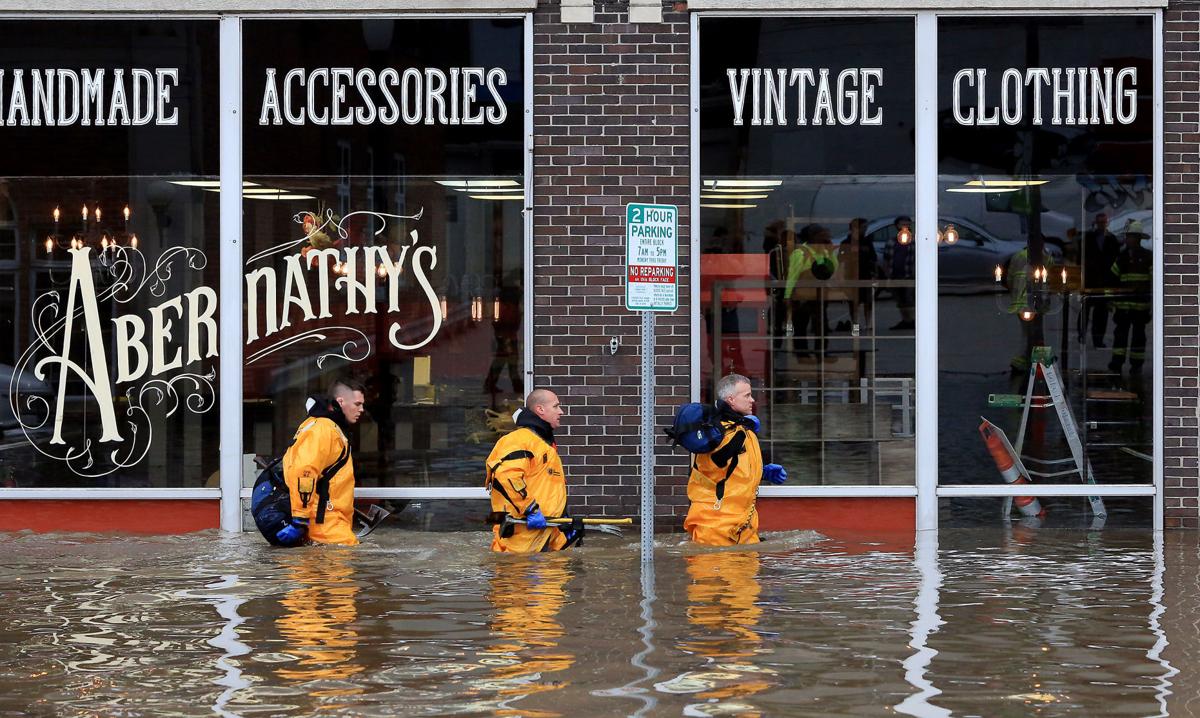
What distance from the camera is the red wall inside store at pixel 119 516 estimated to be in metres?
13.1

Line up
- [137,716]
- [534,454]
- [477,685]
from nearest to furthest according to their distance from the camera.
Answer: [137,716] → [477,685] → [534,454]

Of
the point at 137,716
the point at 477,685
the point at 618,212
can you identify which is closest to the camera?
the point at 137,716

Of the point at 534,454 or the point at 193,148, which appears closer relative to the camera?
the point at 534,454

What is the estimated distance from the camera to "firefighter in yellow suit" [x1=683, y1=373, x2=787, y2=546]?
37.3ft

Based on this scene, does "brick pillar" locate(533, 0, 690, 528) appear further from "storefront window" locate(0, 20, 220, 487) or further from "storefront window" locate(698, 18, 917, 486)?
"storefront window" locate(0, 20, 220, 487)

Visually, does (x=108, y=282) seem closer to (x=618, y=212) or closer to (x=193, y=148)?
(x=193, y=148)

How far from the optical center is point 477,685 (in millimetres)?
7402

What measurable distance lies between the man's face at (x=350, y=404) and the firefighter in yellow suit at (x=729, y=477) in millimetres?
2451

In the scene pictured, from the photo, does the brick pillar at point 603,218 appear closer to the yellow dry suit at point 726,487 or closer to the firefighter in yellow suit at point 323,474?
the yellow dry suit at point 726,487

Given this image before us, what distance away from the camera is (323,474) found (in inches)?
459

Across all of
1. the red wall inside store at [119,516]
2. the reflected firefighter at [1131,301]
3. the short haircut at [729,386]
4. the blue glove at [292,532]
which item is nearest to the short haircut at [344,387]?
the blue glove at [292,532]

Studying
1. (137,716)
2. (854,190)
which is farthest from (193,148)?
(137,716)

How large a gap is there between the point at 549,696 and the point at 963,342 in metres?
6.85

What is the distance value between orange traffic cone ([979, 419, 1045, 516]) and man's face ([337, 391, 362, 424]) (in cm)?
490
